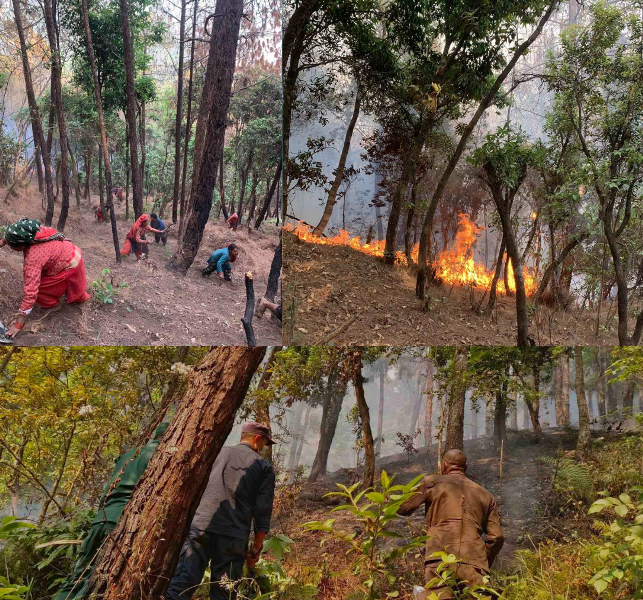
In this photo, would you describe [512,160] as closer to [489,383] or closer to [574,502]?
[489,383]

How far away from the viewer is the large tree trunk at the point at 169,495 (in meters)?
2.01

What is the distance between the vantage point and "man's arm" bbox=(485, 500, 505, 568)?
2332mm

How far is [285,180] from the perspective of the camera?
312 centimetres

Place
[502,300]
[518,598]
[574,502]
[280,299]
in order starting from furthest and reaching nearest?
1. [502,300]
2. [280,299]
3. [574,502]
4. [518,598]

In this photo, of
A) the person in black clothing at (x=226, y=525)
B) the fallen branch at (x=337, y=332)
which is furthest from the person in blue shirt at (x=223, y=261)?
the person in black clothing at (x=226, y=525)

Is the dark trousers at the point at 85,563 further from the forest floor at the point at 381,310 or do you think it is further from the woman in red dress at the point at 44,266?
the forest floor at the point at 381,310

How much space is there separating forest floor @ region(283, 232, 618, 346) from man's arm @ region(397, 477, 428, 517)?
2.81 feet

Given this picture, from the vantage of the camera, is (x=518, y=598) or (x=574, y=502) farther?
(x=574, y=502)

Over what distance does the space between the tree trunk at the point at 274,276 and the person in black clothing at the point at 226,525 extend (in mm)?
935

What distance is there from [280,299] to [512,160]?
5.23 feet

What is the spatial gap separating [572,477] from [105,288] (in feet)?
7.99

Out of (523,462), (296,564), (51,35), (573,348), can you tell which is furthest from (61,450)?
(573,348)

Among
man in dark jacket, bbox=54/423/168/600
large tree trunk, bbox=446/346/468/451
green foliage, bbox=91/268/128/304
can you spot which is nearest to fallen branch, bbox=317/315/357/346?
large tree trunk, bbox=446/346/468/451

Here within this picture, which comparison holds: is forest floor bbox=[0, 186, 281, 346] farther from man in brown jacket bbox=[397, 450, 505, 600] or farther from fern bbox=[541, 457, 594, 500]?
fern bbox=[541, 457, 594, 500]
